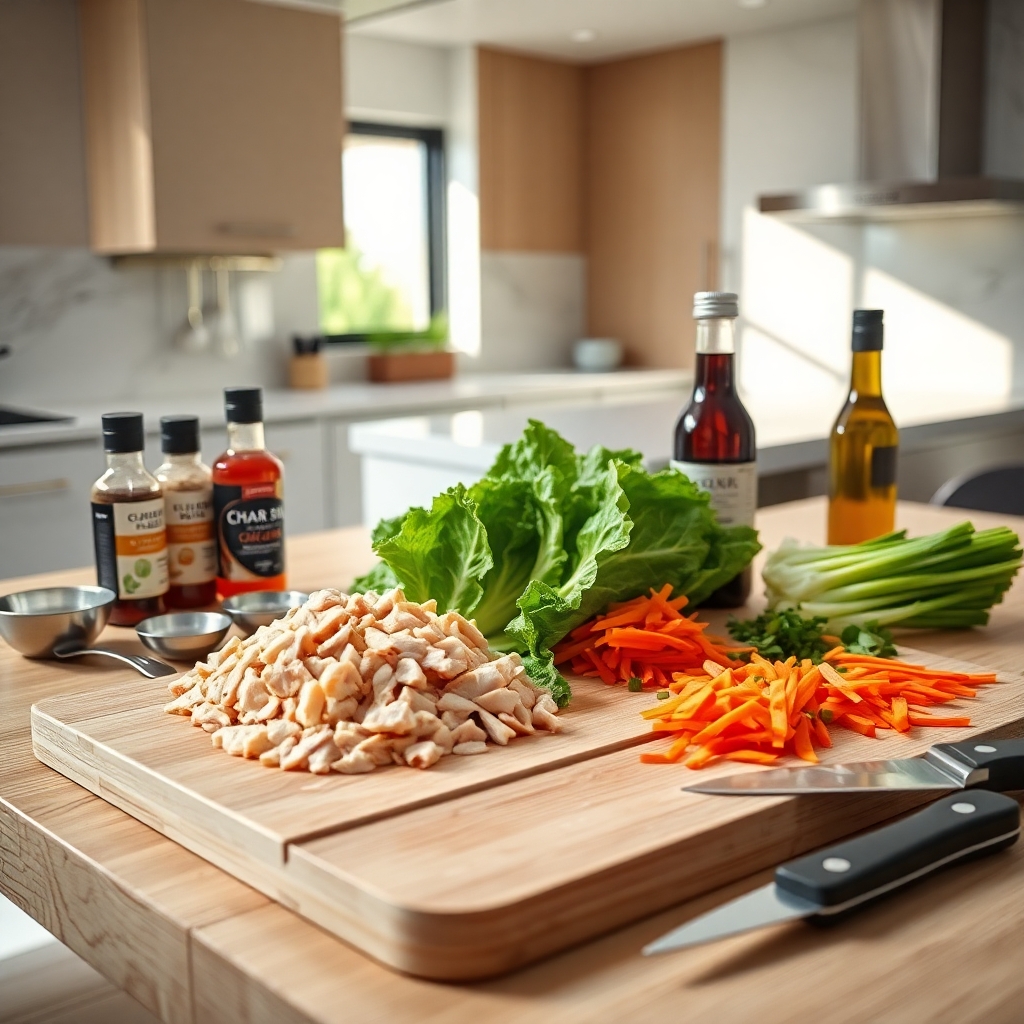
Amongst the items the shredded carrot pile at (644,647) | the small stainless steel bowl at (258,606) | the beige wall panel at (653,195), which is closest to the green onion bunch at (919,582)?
the shredded carrot pile at (644,647)

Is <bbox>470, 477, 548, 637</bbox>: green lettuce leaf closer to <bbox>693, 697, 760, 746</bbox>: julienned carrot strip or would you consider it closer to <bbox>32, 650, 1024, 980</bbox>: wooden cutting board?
<bbox>32, 650, 1024, 980</bbox>: wooden cutting board

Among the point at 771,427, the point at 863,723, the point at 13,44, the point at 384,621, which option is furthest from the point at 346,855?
the point at 13,44

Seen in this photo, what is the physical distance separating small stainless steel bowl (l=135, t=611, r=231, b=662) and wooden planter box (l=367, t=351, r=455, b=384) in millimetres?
3380

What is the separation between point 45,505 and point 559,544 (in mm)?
2340

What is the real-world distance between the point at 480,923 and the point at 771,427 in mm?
2416

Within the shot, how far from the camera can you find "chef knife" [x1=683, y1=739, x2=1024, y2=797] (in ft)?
2.60

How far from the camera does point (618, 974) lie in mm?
658

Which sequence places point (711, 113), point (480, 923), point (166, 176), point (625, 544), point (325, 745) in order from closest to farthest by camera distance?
point (480, 923), point (325, 745), point (625, 544), point (166, 176), point (711, 113)

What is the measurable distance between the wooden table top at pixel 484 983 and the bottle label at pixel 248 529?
0.47 meters

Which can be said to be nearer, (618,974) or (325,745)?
(618,974)

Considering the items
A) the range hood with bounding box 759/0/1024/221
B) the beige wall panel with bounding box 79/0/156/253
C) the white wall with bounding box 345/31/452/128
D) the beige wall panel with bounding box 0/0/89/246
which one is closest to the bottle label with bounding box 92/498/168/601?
the beige wall panel with bounding box 79/0/156/253

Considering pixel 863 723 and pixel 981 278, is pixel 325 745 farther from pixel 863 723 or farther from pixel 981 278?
pixel 981 278

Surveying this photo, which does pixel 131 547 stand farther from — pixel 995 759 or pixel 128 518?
pixel 995 759

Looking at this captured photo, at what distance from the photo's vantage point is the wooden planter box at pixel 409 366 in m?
4.54
